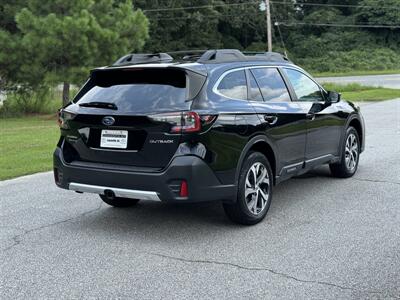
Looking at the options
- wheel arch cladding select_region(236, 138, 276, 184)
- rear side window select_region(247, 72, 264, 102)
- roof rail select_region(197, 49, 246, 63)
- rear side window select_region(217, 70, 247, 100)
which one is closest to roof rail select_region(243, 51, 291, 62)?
roof rail select_region(197, 49, 246, 63)

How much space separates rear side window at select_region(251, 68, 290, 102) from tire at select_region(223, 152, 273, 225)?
78 centimetres

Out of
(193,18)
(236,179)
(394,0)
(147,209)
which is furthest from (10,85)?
(394,0)

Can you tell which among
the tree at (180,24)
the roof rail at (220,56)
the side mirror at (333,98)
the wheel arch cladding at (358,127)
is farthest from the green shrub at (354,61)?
the roof rail at (220,56)

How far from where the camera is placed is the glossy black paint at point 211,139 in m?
5.00

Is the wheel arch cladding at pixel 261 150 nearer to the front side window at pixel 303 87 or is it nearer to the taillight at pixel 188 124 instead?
the taillight at pixel 188 124

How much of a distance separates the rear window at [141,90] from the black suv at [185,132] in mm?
10

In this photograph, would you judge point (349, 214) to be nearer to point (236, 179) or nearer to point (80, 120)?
point (236, 179)

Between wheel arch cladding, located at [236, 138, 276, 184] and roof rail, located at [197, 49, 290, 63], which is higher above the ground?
roof rail, located at [197, 49, 290, 63]

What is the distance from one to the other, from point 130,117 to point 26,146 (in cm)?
746

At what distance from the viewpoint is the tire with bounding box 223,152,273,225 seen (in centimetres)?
540

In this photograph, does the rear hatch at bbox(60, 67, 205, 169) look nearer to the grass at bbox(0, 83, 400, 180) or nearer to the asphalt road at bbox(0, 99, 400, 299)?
the asphalt road at bbox(0, 99, 400, 299)

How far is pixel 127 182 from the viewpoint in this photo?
200 inches

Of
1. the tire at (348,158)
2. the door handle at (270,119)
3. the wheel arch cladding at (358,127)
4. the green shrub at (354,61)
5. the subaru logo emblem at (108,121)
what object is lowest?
the green shrub at (354,61)

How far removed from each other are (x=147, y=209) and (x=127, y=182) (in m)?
1.37
